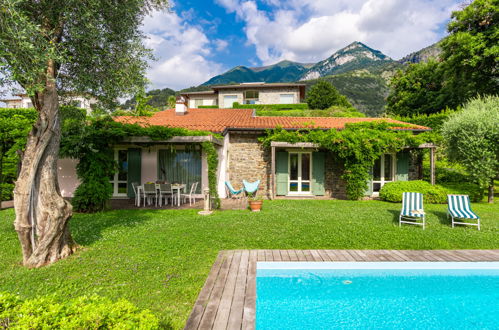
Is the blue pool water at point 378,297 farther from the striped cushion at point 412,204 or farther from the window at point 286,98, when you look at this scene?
the window at point 286,98

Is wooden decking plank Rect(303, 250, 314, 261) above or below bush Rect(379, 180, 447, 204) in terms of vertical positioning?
below

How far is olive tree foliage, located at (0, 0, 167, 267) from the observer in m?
3.87

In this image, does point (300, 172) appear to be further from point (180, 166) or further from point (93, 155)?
point (93, 155)

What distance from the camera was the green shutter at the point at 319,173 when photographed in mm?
12773

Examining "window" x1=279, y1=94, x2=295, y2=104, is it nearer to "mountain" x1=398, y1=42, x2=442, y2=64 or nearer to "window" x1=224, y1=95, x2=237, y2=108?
"window" x1=224, y1=95, x2=237, y2=108

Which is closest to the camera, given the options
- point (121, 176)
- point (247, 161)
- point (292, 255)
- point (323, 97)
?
A: point (292, 255)

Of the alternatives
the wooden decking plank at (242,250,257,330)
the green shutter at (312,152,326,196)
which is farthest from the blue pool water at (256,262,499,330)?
the green shutter at (312,152,326,196)

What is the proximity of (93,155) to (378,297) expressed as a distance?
9.23 metres

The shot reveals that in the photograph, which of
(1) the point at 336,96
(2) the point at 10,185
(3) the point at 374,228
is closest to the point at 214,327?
(3) the point at 374,228

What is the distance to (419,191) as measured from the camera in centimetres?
1098

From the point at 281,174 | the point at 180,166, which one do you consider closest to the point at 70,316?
the point at 180,166

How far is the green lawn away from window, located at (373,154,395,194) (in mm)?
3305

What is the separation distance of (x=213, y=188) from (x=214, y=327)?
255 inches

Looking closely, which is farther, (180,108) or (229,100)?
(229,100)
